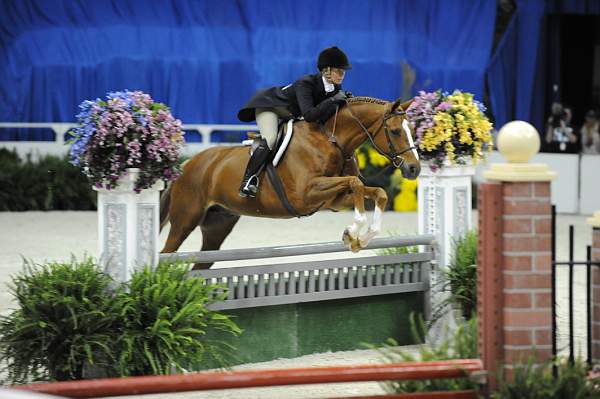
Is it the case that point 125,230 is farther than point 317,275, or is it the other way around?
point 317,275

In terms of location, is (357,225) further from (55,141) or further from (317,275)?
(55,141)

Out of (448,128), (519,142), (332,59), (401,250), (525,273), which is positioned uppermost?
(332,59)

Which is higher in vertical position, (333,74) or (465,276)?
(333,74)

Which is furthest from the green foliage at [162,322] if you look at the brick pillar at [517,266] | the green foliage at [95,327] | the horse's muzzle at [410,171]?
the brick pillar at [517,266]

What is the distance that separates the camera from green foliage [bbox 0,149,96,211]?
14.8m

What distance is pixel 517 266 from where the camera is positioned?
13.1 feet

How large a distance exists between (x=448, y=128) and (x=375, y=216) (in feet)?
3.34

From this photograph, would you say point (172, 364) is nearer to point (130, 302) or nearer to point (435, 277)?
point (130, 302)

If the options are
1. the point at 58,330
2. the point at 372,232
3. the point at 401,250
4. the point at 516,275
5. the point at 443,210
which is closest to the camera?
the point at 516,275

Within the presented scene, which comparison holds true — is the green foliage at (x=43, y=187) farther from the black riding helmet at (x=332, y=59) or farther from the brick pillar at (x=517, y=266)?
the brick pillar at (x=517, y=266)

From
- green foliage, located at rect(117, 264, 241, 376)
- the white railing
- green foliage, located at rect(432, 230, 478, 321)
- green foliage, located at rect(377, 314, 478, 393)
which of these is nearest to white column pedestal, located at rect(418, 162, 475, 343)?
green foliage, located at rect(432, 230, 478, 321)

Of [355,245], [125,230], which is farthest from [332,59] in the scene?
[125,230]

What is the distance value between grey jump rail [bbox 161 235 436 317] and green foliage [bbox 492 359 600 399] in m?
2.52

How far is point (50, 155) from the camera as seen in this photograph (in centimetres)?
1537
